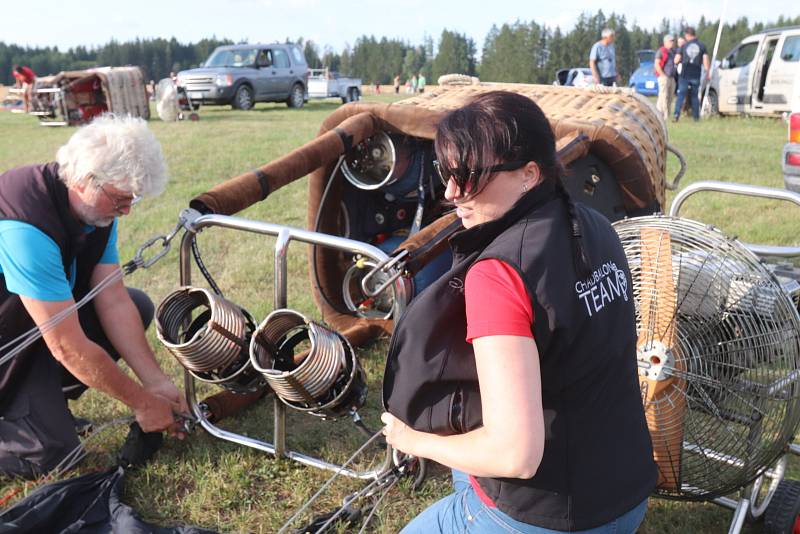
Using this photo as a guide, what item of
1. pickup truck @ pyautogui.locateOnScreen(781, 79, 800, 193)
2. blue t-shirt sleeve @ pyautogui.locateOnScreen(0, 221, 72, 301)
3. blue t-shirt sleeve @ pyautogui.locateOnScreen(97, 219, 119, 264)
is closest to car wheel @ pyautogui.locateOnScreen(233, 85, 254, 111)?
pickup truck @ pyautogui.locateOnScreen(781, 79, 800, 193)

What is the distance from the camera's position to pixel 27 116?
1834cm

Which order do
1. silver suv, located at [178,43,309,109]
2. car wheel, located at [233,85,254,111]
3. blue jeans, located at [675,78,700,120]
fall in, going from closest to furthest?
1. blue jeans, located at [675,78,700,120]
2. silver suv, located at [178,43,309,109]
3. car wheel, located at [233,85,254,111]

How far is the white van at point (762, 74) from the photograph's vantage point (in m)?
13.3

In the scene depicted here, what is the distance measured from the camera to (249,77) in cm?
1767

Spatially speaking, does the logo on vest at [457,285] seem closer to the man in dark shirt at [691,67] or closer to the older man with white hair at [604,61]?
the older man with white hair at [604,61]

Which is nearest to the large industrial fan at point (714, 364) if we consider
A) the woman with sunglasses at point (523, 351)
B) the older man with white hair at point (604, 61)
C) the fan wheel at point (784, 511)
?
the fan wheel at point (784, 511)

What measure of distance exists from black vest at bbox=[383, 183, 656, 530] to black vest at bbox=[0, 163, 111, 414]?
4.92 feet

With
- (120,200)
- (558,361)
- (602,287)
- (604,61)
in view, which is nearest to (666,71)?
(604,61)

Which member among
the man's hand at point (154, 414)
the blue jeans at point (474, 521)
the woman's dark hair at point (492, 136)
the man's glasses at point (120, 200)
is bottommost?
the man's hand at point (154, 414)

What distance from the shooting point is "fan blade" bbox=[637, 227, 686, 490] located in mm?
2150

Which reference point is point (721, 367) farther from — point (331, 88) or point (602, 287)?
point (331, 88)

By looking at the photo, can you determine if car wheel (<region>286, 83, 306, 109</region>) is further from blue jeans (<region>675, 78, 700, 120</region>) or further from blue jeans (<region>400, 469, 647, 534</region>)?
blue jeans (<region>400, 469, 647, 534</region>)

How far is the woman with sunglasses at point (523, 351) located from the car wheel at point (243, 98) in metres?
16.7

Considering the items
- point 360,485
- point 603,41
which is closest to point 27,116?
point 603,41
